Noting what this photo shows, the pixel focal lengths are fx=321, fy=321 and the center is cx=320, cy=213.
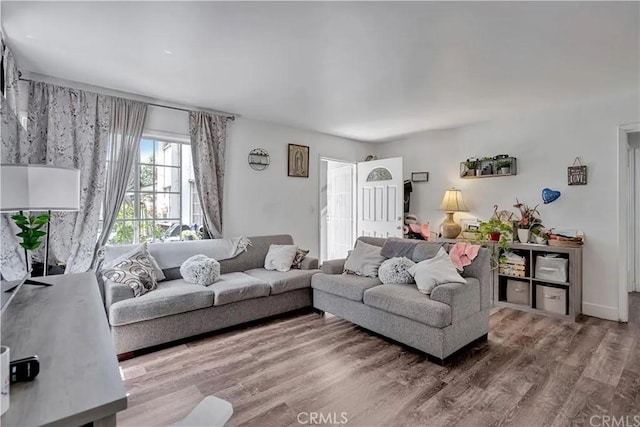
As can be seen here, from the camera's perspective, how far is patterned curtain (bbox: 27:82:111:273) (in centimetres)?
286

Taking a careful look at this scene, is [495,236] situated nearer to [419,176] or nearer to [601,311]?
[601,311]

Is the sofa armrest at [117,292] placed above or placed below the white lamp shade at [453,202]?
below

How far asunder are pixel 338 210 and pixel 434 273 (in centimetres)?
328

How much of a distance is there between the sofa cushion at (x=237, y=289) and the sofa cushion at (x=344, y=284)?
0.56 metres

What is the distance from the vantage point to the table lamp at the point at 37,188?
1.50m

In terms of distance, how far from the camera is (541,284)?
12.0 ft

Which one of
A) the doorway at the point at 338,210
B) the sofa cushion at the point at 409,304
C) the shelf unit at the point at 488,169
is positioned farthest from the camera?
the doorway at the point at 338,210

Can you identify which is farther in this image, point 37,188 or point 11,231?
point 11,231

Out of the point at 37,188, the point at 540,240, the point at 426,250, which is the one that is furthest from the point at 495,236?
the point at 37,188

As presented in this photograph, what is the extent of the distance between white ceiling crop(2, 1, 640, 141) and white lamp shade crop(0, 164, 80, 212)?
1006 millimetres

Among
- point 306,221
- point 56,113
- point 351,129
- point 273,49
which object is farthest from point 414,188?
point 56,113

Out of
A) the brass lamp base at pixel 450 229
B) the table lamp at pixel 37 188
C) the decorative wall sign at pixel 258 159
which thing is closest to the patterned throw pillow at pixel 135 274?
the table lamp at pixel 37 188
